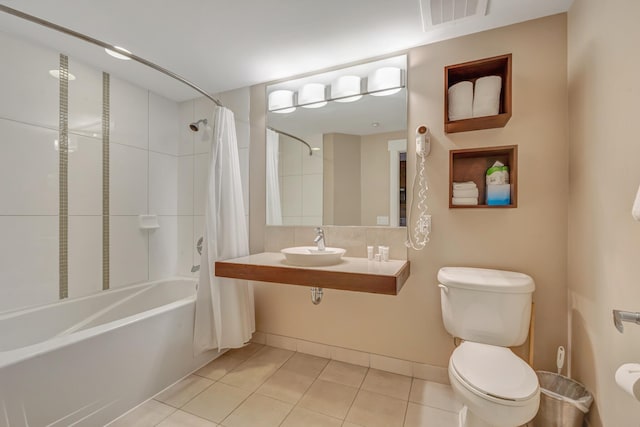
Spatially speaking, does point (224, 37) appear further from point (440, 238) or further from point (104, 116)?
point (440, 238)

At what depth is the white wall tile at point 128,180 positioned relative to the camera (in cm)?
227

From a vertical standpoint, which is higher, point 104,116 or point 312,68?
point 312,68

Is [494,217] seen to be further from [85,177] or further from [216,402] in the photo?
[85,177]

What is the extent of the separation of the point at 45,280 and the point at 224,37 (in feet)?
6.64

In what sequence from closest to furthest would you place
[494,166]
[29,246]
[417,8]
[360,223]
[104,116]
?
[417,8] < [494,166] < [29,246] < [360,223] < [104,116]

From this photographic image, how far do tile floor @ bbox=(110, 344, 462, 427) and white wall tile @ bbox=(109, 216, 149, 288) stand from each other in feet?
3.43

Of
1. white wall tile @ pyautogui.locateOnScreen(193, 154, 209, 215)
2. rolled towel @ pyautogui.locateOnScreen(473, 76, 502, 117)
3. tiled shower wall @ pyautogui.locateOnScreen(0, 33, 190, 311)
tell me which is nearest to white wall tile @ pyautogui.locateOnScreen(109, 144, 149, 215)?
tiled shower wall @ pyautogui.locateOnScreen(0, 33, 190, 311)

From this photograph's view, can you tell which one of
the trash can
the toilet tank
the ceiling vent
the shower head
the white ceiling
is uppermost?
the white ceiling

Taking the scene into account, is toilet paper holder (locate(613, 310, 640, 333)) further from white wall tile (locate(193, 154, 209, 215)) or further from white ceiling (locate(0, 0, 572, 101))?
white wall tile (locate(193, 154, 209, 215))

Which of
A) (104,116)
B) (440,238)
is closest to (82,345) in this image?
(104,116)

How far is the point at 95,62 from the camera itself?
6.80ft

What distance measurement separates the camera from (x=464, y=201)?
1.69 metres

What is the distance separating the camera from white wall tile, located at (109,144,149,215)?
2266 millimetres

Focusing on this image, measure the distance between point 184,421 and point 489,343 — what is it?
1.72 metres
